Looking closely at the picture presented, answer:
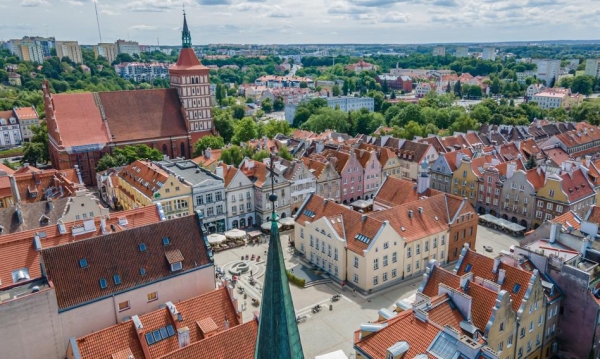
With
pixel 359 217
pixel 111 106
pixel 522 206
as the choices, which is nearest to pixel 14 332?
pixel 359 217

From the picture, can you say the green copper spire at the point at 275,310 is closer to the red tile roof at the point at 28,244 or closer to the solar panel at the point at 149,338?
the solar panel at the point at 149,338

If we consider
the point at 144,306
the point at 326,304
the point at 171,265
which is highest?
the point at 171,265

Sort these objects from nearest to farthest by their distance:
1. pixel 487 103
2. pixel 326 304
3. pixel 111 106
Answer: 1. pixel 326 304
2. pixel 111 106
3. pixel 487 103

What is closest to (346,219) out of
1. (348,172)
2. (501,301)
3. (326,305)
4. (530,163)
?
(326,305)

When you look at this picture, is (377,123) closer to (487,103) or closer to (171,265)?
(487,103)

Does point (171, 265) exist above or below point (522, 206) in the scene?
above

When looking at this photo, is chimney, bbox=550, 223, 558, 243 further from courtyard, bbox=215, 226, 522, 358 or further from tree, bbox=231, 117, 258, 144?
tree, bbox=231, 117, 258, 144

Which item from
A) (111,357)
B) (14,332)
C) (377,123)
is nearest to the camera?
(111,357)

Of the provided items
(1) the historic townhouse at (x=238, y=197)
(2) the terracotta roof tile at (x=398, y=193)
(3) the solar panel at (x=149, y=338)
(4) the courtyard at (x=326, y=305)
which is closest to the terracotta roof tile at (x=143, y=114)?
(1) the historic townhouse at (x=238, y=197)
